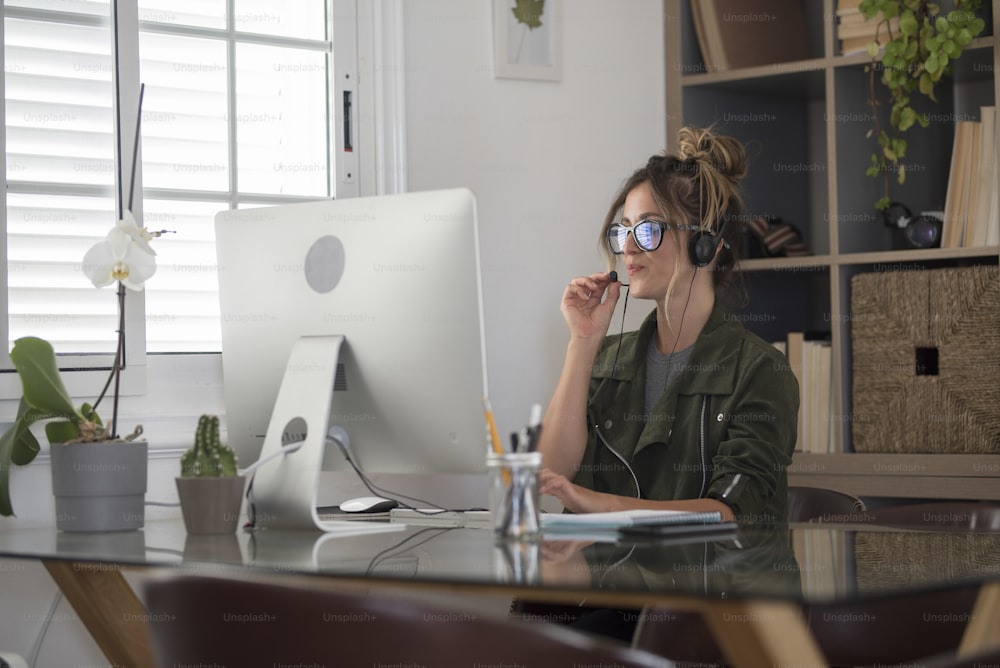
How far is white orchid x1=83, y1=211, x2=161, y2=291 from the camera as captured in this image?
1804mm

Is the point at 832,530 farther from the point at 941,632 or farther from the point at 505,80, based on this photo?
the point at 505,80

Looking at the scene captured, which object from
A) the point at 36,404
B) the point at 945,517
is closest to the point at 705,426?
the point at 945,517

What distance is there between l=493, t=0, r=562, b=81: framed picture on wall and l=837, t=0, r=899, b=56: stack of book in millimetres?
719

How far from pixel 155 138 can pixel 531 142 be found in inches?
Answer: 37.0

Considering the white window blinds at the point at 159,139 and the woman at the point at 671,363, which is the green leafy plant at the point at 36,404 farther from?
the woman at the point at 671,363

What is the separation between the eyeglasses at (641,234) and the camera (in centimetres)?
224

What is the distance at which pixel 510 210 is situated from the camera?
2898 millimetres

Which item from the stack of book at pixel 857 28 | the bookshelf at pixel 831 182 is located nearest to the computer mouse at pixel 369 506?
the bookshelf at pixel 831 182

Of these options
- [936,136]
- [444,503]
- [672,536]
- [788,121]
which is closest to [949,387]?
[936,136]

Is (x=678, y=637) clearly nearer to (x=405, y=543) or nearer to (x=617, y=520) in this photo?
(x=617, y=520)

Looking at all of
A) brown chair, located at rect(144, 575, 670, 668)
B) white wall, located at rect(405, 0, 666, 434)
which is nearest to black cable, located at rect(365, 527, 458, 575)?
brown chair, located at rect(144, 575, 670, 668)

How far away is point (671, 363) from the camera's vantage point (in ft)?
7.72

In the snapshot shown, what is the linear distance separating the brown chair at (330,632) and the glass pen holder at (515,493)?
442 mm

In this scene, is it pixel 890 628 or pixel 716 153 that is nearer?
pixel 890 628
